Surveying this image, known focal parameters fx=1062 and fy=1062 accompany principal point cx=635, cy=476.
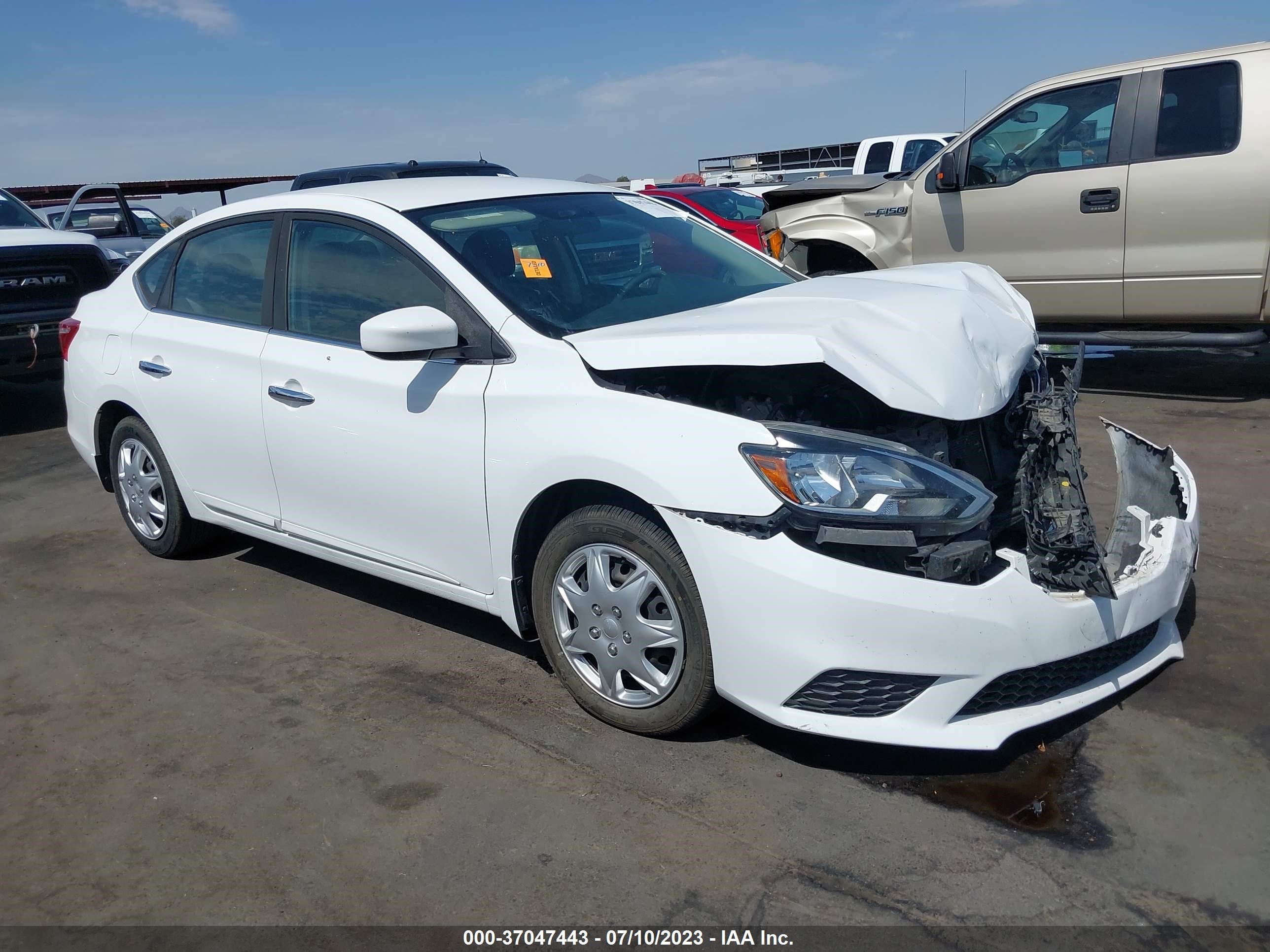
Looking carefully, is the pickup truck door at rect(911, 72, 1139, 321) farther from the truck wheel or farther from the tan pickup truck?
the truck wheel

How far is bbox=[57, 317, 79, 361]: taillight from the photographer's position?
5.29 metres

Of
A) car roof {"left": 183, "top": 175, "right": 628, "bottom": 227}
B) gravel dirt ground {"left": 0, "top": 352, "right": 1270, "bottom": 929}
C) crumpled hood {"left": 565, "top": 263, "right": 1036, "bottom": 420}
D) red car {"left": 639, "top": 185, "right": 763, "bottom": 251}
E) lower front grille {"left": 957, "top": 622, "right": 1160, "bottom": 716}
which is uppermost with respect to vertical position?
red car {"left": 639, "top": 185, "right": 763, "bottom": 251}

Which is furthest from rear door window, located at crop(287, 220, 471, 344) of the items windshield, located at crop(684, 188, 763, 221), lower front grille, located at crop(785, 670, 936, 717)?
windshield, located at crop(684, 188, 763, 221)

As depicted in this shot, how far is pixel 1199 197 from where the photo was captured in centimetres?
661

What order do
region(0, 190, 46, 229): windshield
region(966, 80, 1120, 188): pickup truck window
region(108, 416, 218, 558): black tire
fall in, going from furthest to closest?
region(0, 190, 46, 229): windshield → region(966, 80, 1120, 188): pickup truck window → region(108, 416, 218, 558): black tire

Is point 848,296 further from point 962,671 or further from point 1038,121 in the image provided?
point 1038,121

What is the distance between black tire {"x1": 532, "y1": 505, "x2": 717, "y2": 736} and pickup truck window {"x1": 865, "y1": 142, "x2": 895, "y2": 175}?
15.2m

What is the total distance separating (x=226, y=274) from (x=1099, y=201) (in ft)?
18.0

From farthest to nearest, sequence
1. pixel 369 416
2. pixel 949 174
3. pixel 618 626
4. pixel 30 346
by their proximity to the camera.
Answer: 1. pixel 30 346
2. pixel 949 174
3. pixel 369 416
4. pixel 618 626

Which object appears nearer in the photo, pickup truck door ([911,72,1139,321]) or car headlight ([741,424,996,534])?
car headlight ([741,424,996,534])

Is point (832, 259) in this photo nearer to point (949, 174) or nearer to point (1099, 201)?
point (949, 174)

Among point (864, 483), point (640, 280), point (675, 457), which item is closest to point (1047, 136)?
point (640, 280)

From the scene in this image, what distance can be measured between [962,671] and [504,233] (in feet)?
7.31

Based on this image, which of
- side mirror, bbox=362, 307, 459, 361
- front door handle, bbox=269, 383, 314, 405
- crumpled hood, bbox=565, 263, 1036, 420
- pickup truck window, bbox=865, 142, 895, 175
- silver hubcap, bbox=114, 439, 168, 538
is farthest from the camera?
pickup truck window, bbox=865, 142, 895, 175
